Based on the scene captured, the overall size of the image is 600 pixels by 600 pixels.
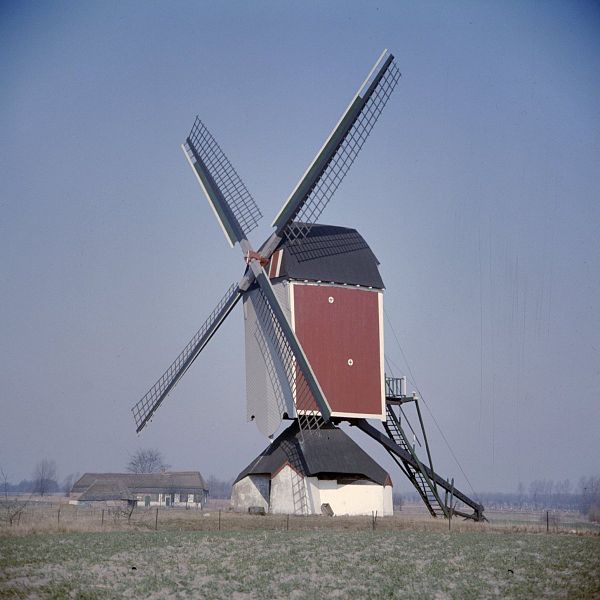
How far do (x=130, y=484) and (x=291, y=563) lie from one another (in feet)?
181

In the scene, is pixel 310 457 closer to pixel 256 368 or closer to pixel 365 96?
pixel 256 368

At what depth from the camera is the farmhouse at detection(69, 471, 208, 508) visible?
70.9 metres

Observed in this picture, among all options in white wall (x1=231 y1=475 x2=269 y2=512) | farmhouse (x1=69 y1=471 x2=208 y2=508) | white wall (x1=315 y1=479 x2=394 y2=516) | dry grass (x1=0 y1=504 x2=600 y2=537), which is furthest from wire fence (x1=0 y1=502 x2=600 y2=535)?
farmhouse (x1=69 y1=471 x2=208 y2=508)

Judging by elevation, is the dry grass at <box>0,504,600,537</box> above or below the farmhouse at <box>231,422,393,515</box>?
below

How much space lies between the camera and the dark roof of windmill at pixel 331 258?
101ft

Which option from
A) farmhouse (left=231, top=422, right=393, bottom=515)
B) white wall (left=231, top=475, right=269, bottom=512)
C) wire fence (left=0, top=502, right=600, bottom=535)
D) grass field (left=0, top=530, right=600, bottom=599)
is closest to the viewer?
grass field (left=0, top=530, right=600, bottom=599)

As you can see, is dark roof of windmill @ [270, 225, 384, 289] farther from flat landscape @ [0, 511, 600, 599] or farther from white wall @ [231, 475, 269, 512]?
flat landscape @ [0, 511, 600, 599]

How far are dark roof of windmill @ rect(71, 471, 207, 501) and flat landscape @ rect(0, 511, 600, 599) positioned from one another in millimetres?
46236

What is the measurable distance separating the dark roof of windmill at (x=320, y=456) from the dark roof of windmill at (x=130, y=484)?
136 feet

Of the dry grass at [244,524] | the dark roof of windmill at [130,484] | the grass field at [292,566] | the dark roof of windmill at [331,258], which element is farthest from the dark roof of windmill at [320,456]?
the dark roof of windmill at [130,484]

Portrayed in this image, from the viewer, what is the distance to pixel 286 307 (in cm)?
3028

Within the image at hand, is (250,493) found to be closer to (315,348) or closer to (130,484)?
(315,348)

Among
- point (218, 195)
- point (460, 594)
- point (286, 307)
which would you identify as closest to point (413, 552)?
point (460, 594)

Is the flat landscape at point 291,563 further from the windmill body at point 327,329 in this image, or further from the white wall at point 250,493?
the windmill body at point 327,329
